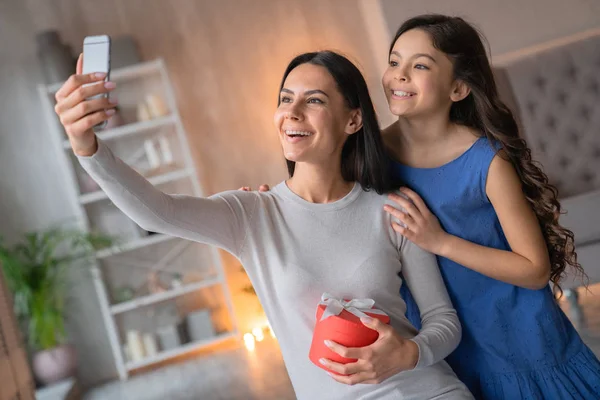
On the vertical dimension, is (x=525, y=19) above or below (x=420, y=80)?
above

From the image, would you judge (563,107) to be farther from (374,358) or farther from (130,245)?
(374,358)

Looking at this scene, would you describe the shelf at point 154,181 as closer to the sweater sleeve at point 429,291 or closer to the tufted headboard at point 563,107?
the tufted headboard at point 563,107

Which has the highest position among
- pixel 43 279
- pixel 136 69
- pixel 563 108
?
pixel 136 69

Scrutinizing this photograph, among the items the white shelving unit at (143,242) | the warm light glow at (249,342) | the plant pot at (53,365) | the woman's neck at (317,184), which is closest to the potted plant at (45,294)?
the plant pot at (53,365)

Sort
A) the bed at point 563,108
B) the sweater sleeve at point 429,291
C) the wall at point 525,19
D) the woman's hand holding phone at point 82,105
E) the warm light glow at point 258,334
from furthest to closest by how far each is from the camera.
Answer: the warm light glow at point 258,334 < the wall at point 525,19 < the bed at point 563,108 < the sweater sleeve at point 429,291 < the woman's hand holding phone at point 82,105

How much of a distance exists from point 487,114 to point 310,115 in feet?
1.36

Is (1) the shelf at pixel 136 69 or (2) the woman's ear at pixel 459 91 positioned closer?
(2) the woman's ear at pixel 459 91

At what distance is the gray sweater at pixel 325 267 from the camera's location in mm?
1514

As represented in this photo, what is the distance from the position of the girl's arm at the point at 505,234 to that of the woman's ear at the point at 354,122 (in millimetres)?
195

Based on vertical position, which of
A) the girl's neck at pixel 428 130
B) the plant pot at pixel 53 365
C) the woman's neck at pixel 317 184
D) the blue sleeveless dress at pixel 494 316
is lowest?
the plant pot at pixel 53 365

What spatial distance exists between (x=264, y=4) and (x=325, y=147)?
14.5 ft

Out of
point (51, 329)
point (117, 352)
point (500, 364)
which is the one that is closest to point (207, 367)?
point (117, 352)

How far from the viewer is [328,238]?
5.27ft

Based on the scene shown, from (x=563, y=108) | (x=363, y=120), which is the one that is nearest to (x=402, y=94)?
(x=363, y=120)
